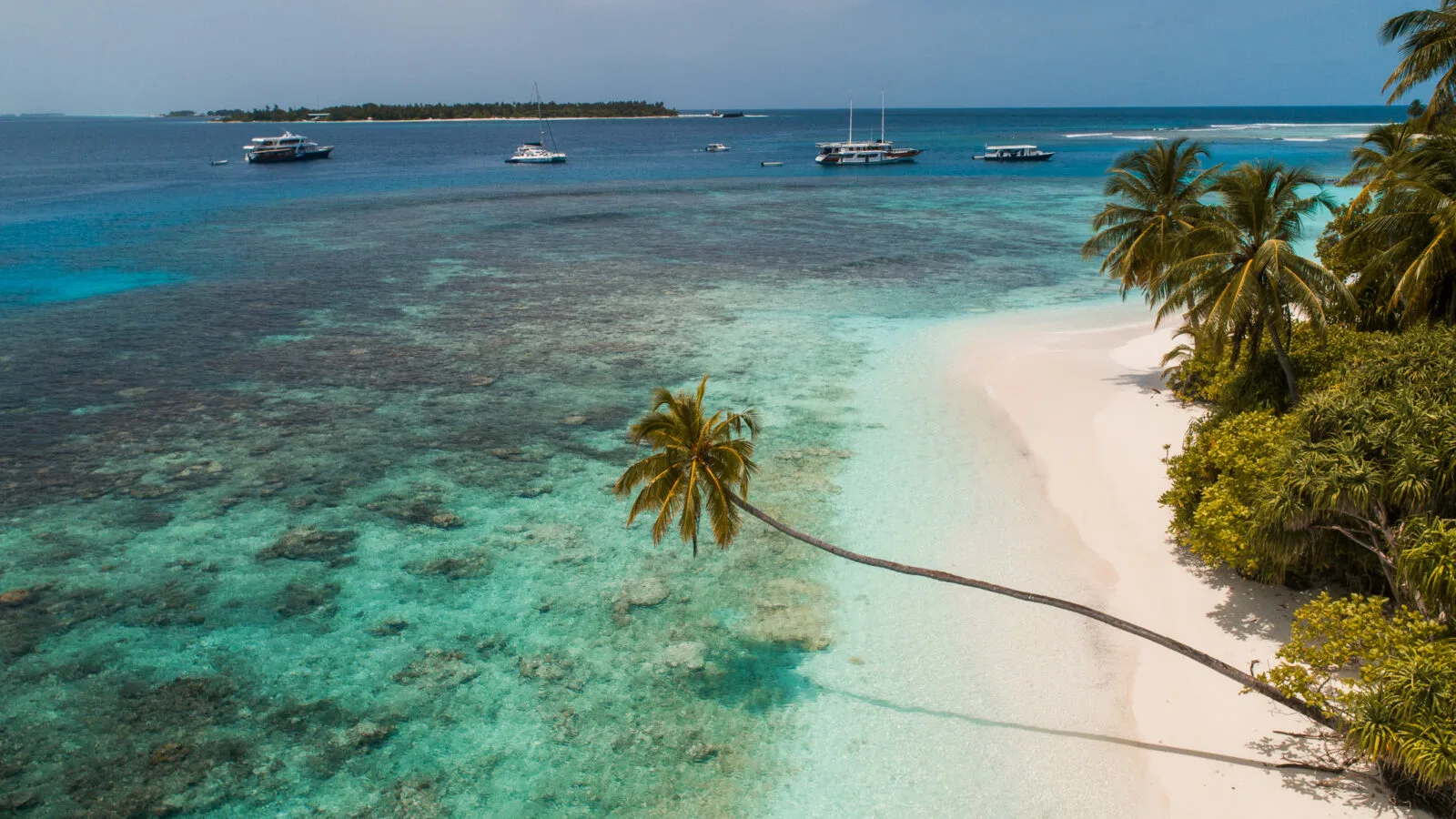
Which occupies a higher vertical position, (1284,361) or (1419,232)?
(1419,232)

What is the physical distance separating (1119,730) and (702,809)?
7863 mm

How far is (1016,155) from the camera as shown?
144m

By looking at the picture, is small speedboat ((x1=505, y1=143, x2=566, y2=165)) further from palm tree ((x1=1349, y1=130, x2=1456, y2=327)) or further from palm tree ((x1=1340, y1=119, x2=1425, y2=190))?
palm tree ((x1=1349, y1=130, x2=1456, y2=327))

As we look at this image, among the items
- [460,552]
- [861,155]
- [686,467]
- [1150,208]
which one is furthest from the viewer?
[861,155]

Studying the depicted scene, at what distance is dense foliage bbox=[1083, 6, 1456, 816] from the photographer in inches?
528

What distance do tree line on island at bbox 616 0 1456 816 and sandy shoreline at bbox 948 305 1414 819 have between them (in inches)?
33.5

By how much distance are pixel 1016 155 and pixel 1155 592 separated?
138283 mm

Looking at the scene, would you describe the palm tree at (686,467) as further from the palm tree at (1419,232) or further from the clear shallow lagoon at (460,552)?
the palm tree at (1419,232)

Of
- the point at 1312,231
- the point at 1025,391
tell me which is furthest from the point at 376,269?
the point at 1312,231

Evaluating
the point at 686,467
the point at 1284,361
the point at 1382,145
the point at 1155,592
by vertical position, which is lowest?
the point at 1155,592

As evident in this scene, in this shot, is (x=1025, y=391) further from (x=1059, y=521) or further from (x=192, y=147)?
(x=192, y=147)

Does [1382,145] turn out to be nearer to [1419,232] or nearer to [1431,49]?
[1431,49]

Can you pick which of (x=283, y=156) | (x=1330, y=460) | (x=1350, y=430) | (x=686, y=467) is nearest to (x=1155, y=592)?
(x=1330, y=460)

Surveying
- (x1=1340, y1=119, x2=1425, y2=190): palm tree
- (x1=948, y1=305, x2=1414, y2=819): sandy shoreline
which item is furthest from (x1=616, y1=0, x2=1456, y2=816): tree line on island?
(x1=1340, y1=119, x2=1425, y2=190): palm tree
